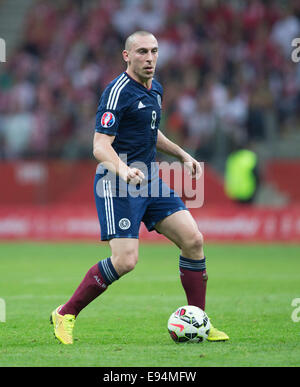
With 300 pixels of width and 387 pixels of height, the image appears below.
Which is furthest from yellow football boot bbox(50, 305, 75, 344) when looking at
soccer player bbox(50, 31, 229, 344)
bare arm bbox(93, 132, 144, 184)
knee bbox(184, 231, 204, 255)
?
bare arm bbox(93, 132, 144, 184)

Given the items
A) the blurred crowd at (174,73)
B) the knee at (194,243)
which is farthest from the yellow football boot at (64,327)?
the blurred crowd at (174,73)

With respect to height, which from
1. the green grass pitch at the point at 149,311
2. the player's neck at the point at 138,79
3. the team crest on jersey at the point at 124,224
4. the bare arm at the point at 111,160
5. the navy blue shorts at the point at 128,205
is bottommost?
the green grass pitch at the point at 149,311

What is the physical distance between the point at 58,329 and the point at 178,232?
1.28m

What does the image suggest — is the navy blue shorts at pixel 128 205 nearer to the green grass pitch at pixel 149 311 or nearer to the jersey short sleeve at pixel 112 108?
the jersey short sleeve at pixel 112 108

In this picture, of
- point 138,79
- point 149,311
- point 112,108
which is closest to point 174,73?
point 149,311

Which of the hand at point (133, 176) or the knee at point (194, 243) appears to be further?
the knee at point (194, 243)

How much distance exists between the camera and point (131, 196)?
7.09 metres

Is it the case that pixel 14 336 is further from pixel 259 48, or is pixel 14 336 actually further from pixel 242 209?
pixel 259 48

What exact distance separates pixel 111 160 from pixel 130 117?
1.91ft

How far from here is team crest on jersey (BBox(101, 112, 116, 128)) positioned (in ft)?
22.7

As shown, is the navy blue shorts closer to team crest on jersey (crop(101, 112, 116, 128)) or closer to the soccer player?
the soccer player

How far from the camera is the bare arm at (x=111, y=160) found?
6.47 m

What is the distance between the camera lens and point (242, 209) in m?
17.9

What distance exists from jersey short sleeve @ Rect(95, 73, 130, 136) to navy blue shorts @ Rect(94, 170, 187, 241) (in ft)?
1.32
